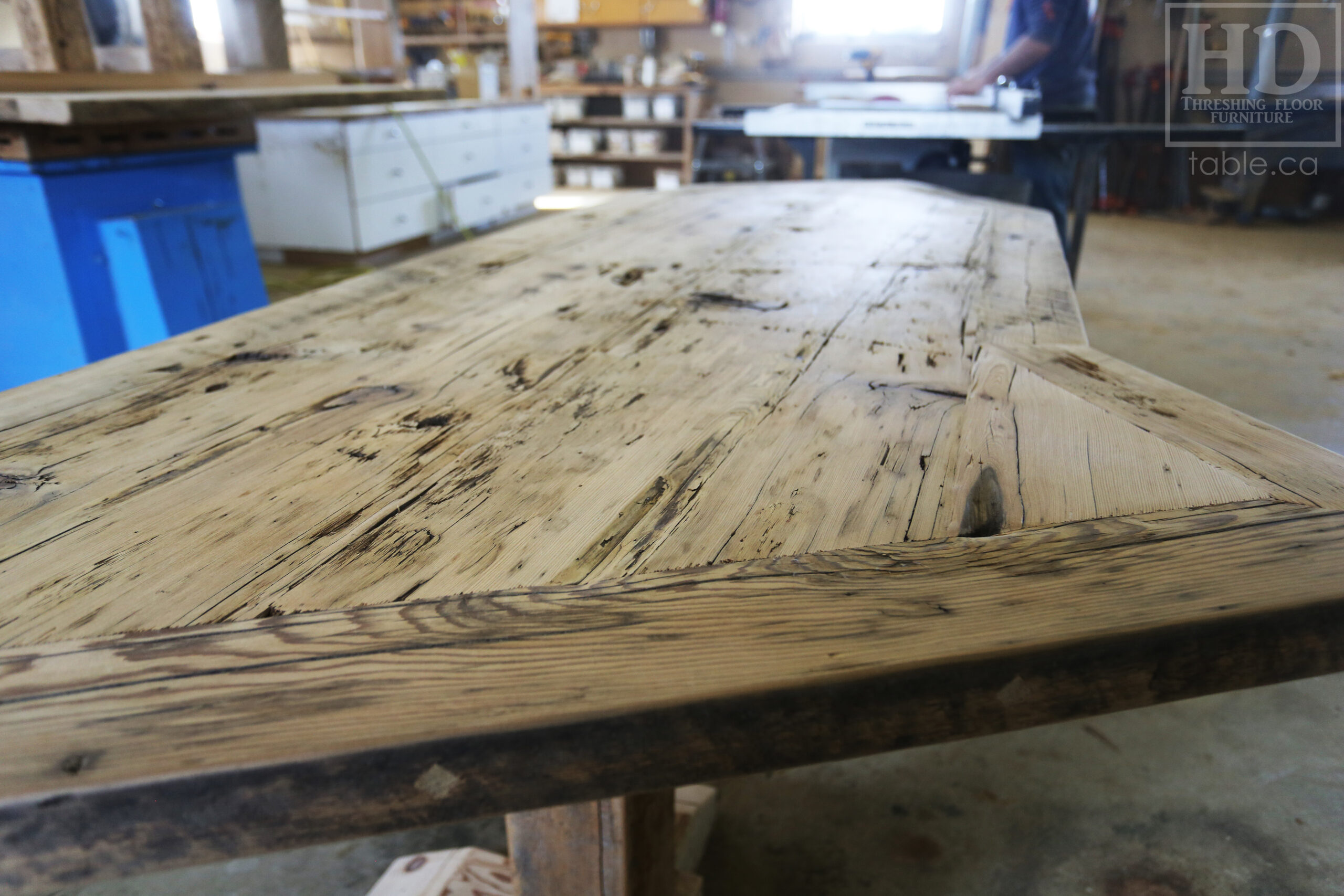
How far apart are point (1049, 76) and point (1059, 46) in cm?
12

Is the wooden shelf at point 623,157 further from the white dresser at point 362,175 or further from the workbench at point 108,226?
the workbench at point 108,226

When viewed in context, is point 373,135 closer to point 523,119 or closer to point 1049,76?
point 523,119

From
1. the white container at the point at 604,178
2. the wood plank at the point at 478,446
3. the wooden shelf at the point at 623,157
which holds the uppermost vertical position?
the wooden shelf at the point at 623,157

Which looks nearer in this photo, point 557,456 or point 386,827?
point 386,827

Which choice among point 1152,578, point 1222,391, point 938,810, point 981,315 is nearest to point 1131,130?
point 1222,391

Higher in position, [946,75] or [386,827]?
[946,75]

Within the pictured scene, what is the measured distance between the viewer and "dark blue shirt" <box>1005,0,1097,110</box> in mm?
3318

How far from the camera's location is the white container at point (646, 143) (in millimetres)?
6152

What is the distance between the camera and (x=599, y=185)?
6301 mm

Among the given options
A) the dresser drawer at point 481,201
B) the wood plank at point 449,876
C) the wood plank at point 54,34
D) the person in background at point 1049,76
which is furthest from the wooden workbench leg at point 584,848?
the dresser drawer at point 481,201

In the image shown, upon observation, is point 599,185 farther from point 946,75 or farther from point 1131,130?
point 1131,130

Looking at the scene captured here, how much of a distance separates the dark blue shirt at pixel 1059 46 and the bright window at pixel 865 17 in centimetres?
237

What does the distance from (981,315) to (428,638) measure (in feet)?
2.73

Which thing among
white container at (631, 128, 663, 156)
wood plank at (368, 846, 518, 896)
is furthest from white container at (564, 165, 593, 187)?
wood plank at (368, 846, 518, 896)
